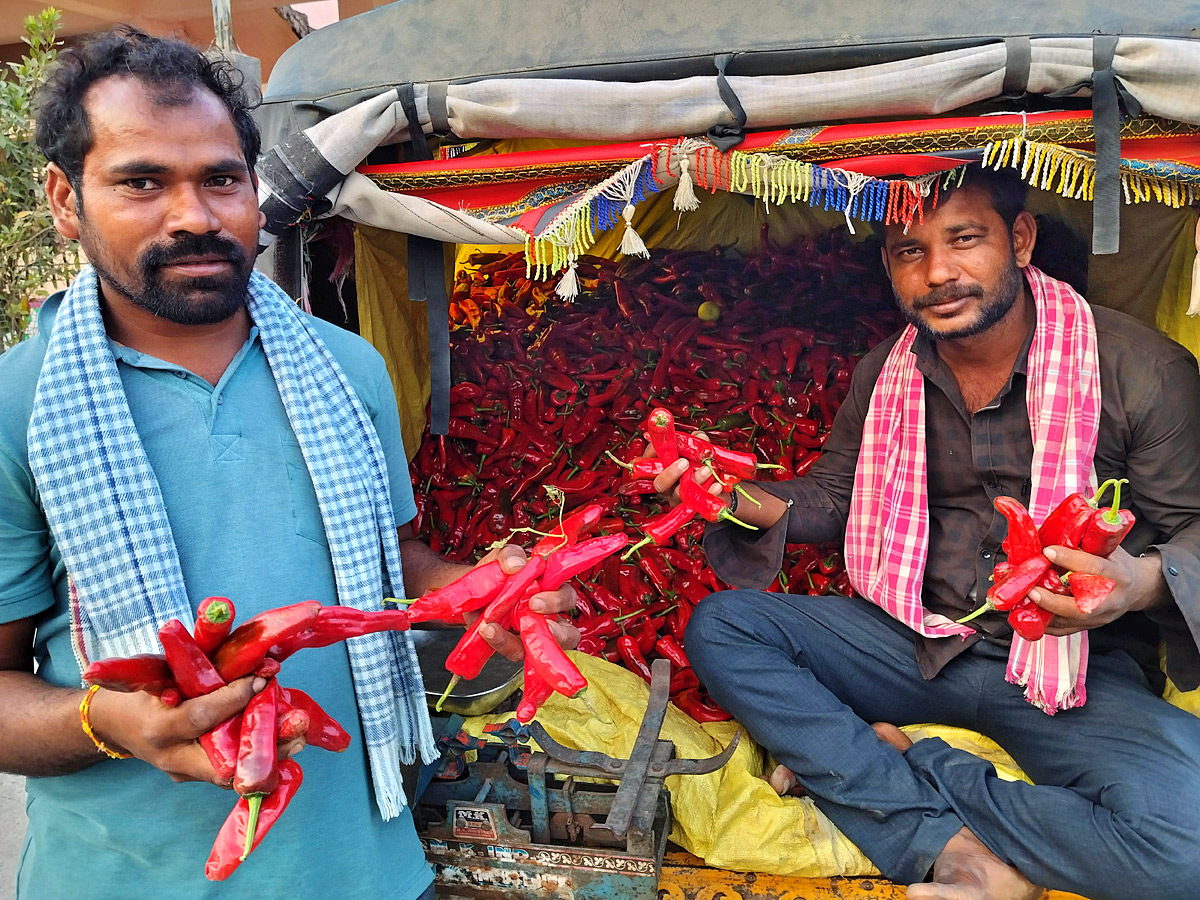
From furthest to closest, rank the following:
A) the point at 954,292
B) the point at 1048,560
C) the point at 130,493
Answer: the point at 954,292 → the point at 1048,560 → the point at 130,493

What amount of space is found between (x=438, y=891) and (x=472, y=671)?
989 millimetres

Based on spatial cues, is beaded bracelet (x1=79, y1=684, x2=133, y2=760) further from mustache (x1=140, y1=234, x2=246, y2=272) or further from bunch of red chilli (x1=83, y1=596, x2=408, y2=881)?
mustache (x1=140, y1=234, x2=246, y2=272)

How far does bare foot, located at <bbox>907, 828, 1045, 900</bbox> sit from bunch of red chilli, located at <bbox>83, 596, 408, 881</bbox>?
150 cm

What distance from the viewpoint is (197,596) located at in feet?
4.70

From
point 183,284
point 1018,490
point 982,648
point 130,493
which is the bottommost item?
point 982,648

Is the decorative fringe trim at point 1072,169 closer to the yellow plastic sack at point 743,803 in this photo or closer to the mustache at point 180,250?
the yellow plastic sack at point 743,803

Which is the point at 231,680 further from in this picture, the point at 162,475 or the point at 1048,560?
the point at 1048,560

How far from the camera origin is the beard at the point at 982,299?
7.57ft

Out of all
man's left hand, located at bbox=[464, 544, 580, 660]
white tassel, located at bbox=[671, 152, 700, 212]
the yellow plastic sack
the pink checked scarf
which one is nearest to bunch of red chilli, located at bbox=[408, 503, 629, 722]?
man's left hand, located at bbox=[464, 544, 580, 660]

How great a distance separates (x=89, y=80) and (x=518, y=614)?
1133 millimetres

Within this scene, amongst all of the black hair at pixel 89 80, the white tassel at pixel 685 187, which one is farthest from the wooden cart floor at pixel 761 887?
the black hair at pixel 89 80

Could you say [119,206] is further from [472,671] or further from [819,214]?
[819,214]

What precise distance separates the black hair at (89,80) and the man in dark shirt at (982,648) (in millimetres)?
1342

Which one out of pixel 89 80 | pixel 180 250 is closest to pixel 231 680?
pixel 180 250
